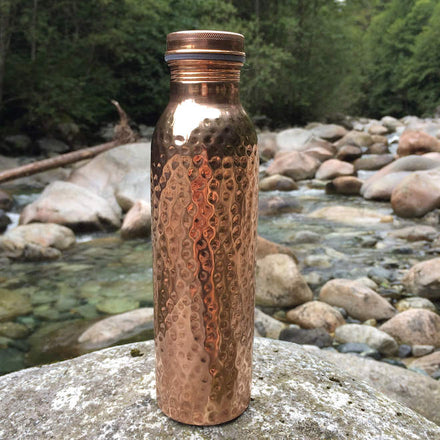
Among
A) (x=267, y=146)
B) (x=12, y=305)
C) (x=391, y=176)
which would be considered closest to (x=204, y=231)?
(x=12, y=305)

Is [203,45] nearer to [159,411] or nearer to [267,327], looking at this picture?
[159,411]

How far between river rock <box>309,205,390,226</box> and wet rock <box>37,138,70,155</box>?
27.2 feet

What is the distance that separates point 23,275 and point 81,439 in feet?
15.7

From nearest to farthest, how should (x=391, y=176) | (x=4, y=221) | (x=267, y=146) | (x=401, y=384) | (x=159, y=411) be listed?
(x=159, y=411), (x=401, y=384), (x=4, y=221), (x=391, y=176), (x=267, y=146)

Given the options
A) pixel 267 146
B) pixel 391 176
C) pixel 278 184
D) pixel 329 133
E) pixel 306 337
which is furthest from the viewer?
pixel 329 133

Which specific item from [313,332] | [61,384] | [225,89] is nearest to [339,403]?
[61,384]

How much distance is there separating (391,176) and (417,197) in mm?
1904

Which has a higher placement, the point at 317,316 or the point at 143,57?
the point at 143,57

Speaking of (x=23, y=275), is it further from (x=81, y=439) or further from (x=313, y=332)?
(x=81, y=439)

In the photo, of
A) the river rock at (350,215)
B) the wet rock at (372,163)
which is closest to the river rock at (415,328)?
the river rock at (350,215)

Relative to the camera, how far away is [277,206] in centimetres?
925

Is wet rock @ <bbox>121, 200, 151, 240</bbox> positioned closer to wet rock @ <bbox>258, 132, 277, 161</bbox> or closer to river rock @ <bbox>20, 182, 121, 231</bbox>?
river rock @ <bbox>20, 182, 121, 231</bbox>

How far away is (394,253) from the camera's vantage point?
674cm

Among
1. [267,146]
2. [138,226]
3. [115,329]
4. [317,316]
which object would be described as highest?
[115,329]
